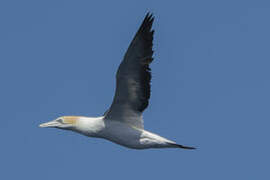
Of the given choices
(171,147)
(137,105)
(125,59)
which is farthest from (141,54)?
(171,147)

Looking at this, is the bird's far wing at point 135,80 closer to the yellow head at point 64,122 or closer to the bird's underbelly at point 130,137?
the bird's underbelly at point 130,137

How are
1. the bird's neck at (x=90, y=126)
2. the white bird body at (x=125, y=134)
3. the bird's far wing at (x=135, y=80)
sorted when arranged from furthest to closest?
the bird's neck at (x=90, y=126) → the white bird body at (x=125, y=134) → the bird's far wing at (x=135, y=80)

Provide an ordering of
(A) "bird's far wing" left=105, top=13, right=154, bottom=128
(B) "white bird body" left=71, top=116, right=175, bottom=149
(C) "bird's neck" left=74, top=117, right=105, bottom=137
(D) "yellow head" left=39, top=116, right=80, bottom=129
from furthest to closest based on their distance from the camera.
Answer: (D) "yellow head" left=39, top=116, right=80, bottom=129
(C) "bird's neck" left=74, top=117, right=105, bottom=137
(B) "white bird body" left=71, top=116, right=175, bottom=149
(A) "bird's far wing" left=105, top=13, right=154, bottom=128

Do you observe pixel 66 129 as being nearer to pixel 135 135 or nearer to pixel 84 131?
pixel 84 131

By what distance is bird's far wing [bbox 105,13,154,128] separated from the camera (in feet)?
56.4

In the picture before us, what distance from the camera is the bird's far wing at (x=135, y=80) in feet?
56.4

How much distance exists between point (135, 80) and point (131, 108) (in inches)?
39.3

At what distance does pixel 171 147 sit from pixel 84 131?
2554 millimetres

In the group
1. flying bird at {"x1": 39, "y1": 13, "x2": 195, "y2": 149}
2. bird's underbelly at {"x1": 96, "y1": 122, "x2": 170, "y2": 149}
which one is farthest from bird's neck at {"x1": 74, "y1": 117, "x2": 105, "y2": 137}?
bird's underbelly at {"x1": 96, "y1": 122, "x2": 170, "y2": 149}

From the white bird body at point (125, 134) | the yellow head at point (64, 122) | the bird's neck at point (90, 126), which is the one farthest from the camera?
the yellow head at point (64, 122)

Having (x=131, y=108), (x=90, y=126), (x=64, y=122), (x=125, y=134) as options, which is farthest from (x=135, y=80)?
(x=64, y=122)

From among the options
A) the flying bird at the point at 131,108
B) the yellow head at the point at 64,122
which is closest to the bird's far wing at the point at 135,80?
the flying bird at the point at 131,108

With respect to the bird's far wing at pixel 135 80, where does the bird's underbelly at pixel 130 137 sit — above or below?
below

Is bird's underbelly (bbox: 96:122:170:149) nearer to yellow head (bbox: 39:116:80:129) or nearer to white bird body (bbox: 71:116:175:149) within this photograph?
white bird body (bbox: 71:116:175:149)
